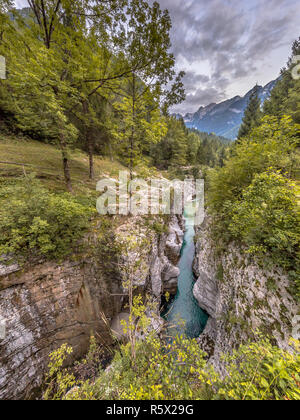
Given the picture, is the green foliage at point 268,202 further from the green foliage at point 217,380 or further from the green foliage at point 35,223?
the green foliage at point 35,223

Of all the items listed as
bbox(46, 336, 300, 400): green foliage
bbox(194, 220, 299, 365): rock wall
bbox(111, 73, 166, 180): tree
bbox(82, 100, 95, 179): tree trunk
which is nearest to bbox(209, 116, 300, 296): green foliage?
bbox(194, 220, 299, 365): rock wall

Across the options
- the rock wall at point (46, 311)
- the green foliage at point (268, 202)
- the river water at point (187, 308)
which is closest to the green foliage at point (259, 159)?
the green foliage at point (268, 202)

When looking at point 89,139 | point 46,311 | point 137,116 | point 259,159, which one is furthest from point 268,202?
point 89,139

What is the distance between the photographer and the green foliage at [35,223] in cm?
461

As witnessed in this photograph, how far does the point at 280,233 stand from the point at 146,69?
328 inches

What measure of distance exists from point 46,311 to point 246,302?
8095 millimetres

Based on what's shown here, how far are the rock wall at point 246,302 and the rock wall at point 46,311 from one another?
167 inches

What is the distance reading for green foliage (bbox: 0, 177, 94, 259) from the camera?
182 inches

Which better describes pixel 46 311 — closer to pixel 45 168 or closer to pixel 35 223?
pixel 35 223

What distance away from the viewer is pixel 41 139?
1464 centimetres

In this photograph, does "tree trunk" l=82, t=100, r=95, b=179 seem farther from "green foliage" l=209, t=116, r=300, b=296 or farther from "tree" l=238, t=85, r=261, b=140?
"tree" l=238, t=85, r=261, b=140

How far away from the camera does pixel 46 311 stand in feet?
17.2
